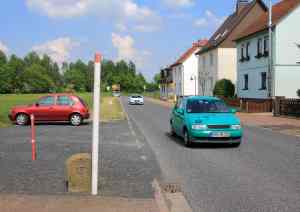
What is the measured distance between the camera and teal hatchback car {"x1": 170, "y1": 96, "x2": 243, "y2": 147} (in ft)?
44.0

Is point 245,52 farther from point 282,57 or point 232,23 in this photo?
point 232,23

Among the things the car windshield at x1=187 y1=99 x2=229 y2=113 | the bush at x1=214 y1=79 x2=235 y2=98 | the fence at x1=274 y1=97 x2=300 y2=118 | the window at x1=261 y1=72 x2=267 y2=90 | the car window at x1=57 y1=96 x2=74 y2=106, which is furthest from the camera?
the bush at x1=214 y1=79 x2=235 y2=98

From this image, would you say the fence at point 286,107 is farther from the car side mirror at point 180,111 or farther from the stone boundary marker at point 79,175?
the stone boundary marker at point 79,175

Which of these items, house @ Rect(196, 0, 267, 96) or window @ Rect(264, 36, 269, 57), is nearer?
window @ Rect(264, 36, 269, 57)

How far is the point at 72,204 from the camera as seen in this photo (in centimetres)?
621

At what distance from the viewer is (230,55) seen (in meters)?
52.6

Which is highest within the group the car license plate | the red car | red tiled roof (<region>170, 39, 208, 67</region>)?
red tiled roof (<region>170, 39, 208, 67</region>)

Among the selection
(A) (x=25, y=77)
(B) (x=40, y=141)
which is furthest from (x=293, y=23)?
(A) (x=25, y=77)

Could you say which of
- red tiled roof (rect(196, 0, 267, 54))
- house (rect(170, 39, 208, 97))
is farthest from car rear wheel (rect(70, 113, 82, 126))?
house (rect(170, 39, 208, 97))

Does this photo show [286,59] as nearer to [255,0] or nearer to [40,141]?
[255,0]

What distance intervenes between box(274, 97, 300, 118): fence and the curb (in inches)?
854

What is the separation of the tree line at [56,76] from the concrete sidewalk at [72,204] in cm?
12668

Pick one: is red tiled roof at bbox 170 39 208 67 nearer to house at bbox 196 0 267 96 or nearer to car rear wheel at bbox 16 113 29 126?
house at bbox 196 0 267 96

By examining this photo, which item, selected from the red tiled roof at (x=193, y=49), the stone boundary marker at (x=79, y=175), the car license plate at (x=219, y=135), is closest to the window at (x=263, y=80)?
the car license plate at (x=219, y=135)
